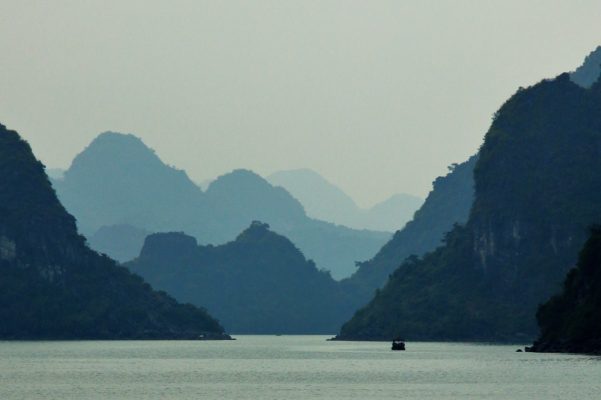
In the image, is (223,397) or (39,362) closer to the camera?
(223,397)

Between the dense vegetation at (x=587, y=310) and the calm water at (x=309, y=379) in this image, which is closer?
the calm water at (x=309, y=379)

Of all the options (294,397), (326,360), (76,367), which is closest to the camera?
(294,397)

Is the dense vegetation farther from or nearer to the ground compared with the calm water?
farther from the ground

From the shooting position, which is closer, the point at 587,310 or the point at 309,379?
the point at 309,379

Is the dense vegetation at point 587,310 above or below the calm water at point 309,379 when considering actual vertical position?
above

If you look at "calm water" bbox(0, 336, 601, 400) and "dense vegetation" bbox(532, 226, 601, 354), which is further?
"dense vegetation" bbox(532, 226, 601, 354)

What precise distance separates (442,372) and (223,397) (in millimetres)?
43425

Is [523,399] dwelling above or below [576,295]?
below

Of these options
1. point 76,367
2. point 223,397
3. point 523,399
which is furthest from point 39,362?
point 523,399

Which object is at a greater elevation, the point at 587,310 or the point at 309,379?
the point at 587,310

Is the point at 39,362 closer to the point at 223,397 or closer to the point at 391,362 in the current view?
the point at 391,362

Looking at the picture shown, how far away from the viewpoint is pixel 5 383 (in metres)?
137

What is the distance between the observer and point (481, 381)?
139 meters

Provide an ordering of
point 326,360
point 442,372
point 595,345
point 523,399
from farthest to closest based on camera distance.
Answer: point 326,360
point 595,345
point 442,372
point 523,399
